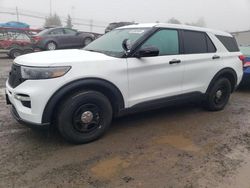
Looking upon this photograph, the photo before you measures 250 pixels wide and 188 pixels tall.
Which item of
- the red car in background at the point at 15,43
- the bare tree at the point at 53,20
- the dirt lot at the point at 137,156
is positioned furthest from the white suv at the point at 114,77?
the bare tree at the point at 53,20

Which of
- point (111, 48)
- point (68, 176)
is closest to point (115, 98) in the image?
point (111, 48)

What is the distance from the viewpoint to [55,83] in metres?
3.49

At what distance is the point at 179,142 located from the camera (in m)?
Answer: 4.12

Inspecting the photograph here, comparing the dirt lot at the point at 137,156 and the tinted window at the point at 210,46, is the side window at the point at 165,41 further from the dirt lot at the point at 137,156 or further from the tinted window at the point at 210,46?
the dirt lot at the point at 137,156

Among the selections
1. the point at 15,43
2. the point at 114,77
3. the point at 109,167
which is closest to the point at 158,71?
the point at 114,77

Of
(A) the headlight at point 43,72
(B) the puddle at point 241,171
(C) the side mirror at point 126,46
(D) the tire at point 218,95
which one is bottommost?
(B) the puddle at point 241,171

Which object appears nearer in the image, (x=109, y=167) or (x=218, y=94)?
(x=109, y=167)

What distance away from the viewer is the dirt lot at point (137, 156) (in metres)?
3.09

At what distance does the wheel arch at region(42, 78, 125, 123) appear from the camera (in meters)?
3.51

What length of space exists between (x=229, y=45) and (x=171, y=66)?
1.89 meters

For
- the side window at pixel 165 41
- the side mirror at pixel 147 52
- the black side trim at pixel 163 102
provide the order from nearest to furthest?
1. the side mirror at pixel 147 52
2. the black side trim at pixel 163 102
3. the side window at pixel 165 41

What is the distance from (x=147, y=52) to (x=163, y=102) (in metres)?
0.97

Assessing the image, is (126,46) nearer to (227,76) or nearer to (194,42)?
(194,42)

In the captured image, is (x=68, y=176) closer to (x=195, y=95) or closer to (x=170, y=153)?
(x=170, y=153)
